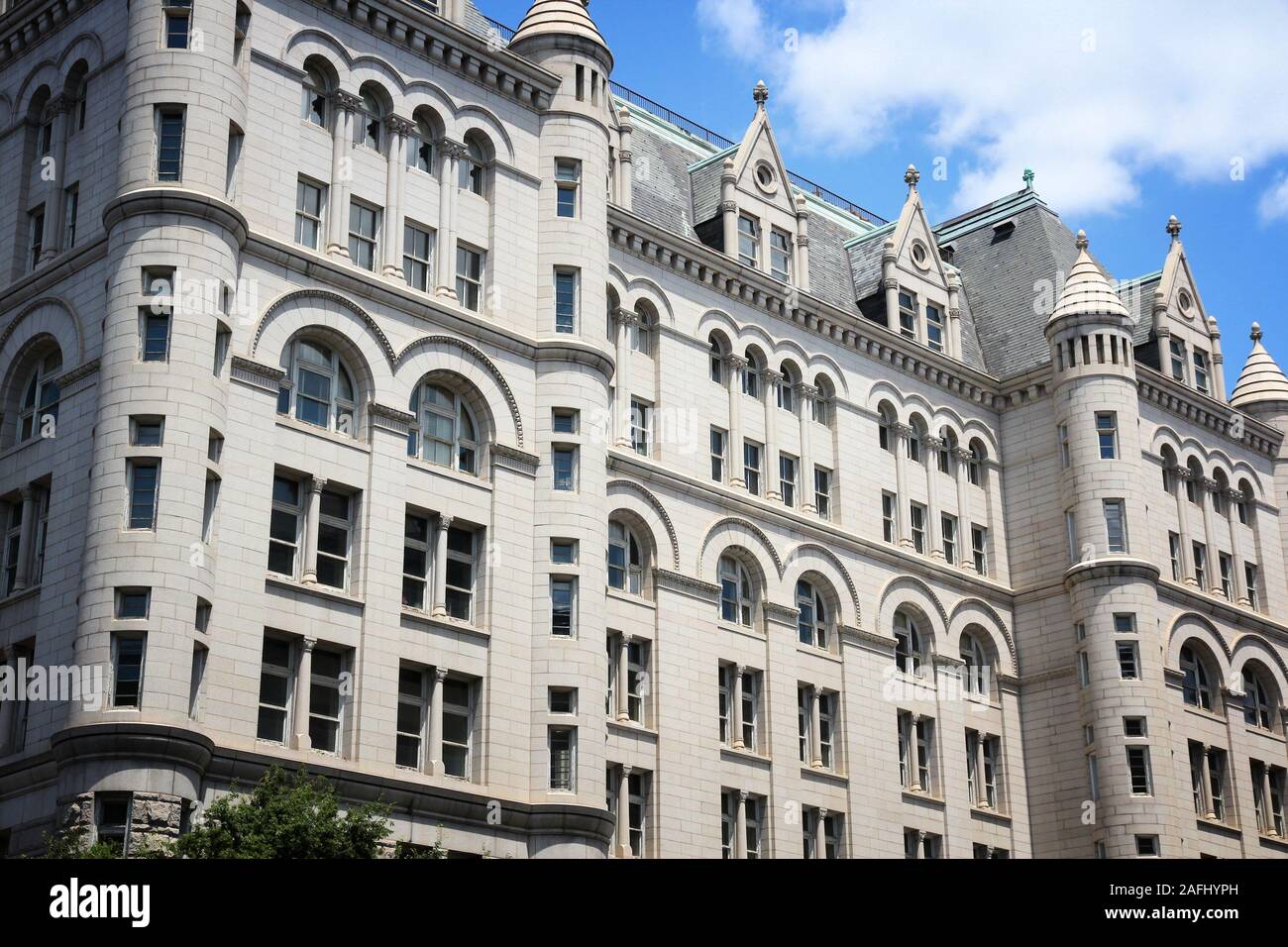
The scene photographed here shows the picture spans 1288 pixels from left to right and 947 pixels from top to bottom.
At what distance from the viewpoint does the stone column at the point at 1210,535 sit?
76750 millimetres

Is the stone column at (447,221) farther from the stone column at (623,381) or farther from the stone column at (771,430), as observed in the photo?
the stone column at (771,430)

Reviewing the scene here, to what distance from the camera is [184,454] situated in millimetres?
45031

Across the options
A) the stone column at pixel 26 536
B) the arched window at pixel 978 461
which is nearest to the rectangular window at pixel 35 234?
the stone column at pixel 26 536

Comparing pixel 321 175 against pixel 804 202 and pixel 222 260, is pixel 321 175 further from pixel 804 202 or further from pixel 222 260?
pixel 804 202

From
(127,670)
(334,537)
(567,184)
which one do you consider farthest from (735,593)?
(127,670)

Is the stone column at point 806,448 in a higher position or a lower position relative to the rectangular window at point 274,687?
higher

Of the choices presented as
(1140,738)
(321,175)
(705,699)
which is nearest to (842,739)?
(705,699)

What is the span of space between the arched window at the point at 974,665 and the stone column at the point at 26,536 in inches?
1341

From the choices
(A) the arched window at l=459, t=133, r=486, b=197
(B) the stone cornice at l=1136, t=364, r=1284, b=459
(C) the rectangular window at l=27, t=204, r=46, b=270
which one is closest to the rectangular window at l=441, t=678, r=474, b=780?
(A) the arched window at l=459, t=133, r=486, b=197

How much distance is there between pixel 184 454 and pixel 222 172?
8100mm

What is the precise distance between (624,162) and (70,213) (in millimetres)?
19399

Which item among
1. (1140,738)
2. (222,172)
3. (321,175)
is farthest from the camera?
(1140,738)

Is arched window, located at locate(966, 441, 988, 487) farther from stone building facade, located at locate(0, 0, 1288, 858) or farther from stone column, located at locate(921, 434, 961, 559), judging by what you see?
stone column, located at locate(921, 434, 961, 559)

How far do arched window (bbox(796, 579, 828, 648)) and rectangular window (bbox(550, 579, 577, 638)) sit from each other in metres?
11.8
